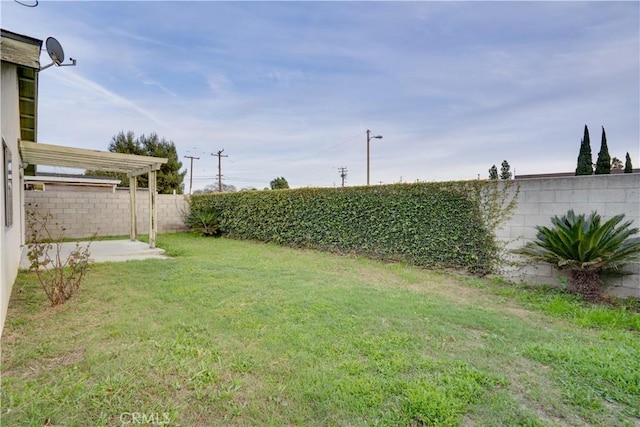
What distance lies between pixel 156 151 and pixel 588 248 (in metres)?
28.6

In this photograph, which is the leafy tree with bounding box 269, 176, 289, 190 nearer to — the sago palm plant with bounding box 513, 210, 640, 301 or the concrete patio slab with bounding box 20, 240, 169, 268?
the concrete patio slab with bounding box 20, 240, 169, 268

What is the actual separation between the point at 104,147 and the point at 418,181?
27.6 m

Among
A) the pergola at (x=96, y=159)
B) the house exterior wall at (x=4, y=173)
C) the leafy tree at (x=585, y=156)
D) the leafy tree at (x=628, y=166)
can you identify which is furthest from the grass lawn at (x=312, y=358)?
the leafy tree at (x=628, y=166)

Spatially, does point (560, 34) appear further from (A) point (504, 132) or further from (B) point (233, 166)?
(B) point (233, 166)

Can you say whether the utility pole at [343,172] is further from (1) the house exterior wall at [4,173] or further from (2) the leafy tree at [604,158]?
(1) the house exterior wall at [4,173]

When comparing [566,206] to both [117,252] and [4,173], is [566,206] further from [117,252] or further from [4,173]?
[117,252]

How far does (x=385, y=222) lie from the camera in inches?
303

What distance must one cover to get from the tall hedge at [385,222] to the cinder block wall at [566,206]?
1.81 feet

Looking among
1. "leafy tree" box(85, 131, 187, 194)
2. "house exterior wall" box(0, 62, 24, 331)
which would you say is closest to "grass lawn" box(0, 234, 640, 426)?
"house exterior wall" box(0, 62, 24, 331)

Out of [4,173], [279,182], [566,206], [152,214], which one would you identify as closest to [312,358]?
[4,173]

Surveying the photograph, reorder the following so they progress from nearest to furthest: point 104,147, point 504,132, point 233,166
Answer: point 504,132, point 104,147, point 233,166

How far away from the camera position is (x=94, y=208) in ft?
40.2

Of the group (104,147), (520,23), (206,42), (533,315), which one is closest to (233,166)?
(104,147)

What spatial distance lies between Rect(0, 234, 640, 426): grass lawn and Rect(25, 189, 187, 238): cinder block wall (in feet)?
27.5
